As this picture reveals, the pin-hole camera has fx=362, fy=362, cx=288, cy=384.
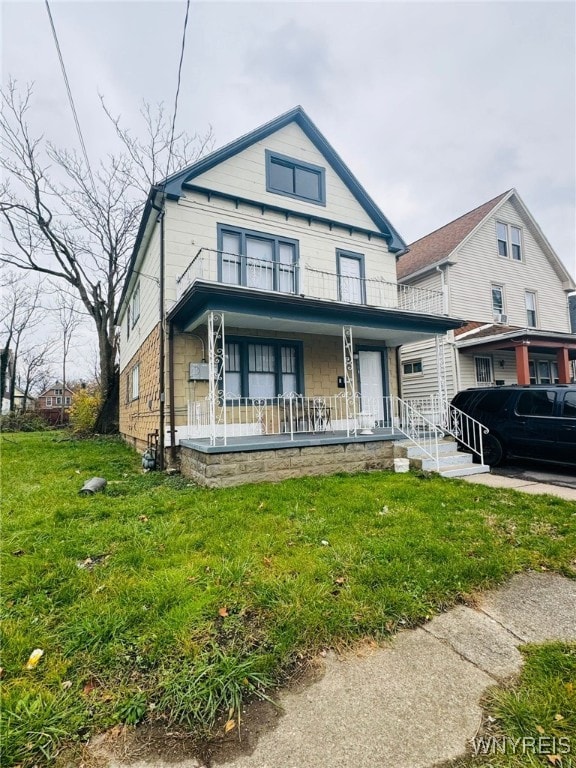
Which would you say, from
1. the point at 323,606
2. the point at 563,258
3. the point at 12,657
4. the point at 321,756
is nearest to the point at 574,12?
the point at 323,606

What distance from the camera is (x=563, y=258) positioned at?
1767 centimetres

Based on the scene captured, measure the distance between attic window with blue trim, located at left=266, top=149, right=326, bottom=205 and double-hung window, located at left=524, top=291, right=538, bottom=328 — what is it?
11.9 meters

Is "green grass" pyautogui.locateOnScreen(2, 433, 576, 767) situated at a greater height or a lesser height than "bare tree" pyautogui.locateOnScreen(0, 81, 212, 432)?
lesser

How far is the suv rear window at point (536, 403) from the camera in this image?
7.73 m

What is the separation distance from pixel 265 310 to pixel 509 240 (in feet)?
48.5

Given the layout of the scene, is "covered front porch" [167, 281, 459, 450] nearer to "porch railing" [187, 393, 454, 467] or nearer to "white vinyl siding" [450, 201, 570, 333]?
"porch railing" [187, 393, 454, 467]

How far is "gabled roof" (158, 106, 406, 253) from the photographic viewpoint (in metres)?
8.65

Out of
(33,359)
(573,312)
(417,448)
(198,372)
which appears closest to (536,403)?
(417,448)

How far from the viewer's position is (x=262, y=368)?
934cm

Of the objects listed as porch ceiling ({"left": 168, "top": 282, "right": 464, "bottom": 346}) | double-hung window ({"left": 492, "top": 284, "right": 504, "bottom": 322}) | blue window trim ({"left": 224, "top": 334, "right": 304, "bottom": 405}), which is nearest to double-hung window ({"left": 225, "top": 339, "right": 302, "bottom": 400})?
blue window trim ({"left": 224, "top": 334, "right": 304, "bottom": 405})

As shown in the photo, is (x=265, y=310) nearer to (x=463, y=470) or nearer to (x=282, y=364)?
(x=282, y=364)

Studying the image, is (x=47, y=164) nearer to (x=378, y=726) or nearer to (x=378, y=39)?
(x=378, y=39)

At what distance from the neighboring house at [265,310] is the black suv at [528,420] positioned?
8.22 feet

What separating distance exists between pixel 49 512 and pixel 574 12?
12084 mm
